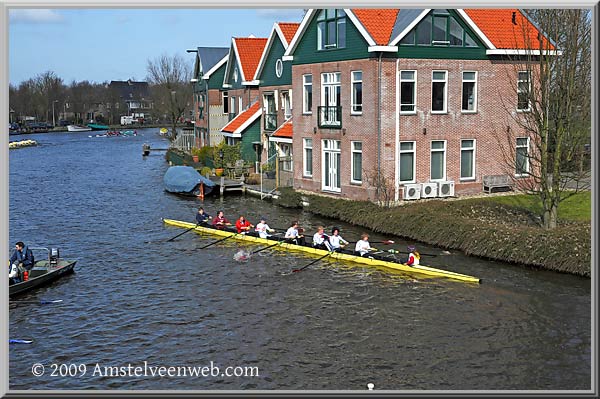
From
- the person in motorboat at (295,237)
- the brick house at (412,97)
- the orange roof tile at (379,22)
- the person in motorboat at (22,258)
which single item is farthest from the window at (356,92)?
the person in motorboat at (22,258)

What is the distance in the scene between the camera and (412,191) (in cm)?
3203

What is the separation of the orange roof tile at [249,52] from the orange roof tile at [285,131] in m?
9.97

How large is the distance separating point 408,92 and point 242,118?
1995 cm

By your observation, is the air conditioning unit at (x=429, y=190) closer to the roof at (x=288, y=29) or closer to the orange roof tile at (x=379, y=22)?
the orange roof tile at (x=379, y=22)

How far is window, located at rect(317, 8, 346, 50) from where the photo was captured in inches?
1313

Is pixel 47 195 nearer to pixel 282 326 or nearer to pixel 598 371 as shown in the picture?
pixel 282 326

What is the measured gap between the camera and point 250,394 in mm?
10883

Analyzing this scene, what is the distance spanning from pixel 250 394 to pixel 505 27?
28.1m

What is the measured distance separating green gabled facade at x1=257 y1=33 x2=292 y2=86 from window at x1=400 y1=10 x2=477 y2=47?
1361 cm

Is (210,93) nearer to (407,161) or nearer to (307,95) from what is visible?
(307,95)

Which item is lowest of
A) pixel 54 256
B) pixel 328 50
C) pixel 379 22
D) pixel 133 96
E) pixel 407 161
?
pixel 54 256

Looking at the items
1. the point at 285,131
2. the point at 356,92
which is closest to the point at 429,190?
the point at 356,92

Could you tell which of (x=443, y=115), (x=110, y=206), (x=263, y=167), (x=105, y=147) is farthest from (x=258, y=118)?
(x=105, y=147)

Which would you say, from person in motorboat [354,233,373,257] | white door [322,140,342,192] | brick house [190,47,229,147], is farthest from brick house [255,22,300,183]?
person in motorboat [354,233,373,257]
